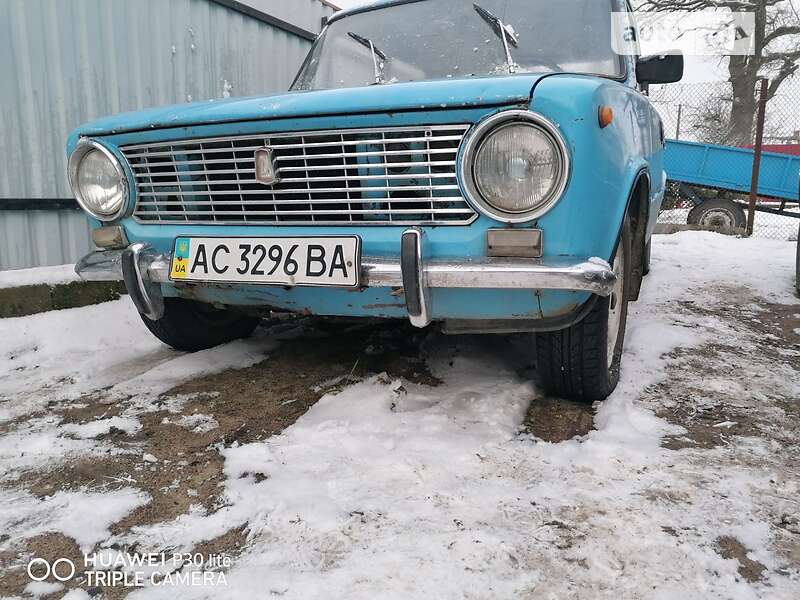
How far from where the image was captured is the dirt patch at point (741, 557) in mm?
1341

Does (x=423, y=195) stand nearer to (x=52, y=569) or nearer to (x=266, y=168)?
(x=266, y=168)

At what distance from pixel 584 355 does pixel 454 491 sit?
79 centimetres

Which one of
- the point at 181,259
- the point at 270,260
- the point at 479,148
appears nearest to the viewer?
the point at 479,148

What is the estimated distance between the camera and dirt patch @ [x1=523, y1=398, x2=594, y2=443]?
2062 millimetres

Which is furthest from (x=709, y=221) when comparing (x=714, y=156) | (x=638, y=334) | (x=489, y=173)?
(x=489, y=173)

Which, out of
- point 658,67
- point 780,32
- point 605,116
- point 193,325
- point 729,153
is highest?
point 780,32

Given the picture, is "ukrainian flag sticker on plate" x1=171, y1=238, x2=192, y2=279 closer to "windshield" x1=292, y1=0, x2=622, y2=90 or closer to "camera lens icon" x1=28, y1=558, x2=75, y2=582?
"camera lens icon" x1=28, y1=558, x2=75, y2=582

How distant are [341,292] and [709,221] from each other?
9046 mm

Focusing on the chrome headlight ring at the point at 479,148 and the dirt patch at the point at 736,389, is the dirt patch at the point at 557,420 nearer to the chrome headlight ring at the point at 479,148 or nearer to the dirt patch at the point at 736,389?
the dirt patch at the point at 736,389

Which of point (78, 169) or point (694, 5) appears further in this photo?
point (694, 5)

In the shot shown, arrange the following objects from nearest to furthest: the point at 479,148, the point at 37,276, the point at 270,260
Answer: the point at 479,148 → the point at 270,260 → the point at 37,276

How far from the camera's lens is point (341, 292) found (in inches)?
84.3

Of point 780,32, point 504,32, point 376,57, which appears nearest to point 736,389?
point 504,32

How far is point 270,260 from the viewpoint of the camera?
208 cm
